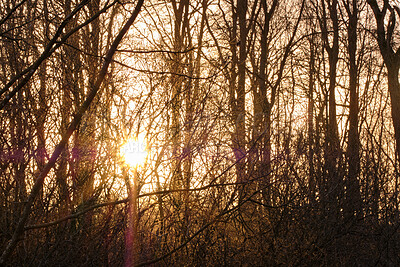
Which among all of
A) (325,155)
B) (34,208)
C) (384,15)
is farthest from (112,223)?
(384,15)

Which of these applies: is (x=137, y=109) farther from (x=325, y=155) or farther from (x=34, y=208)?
(x=325, y=155)

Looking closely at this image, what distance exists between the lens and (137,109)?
658 centimetres

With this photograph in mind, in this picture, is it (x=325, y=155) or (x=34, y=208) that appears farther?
(x=325, y=155)

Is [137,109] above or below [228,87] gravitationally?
below

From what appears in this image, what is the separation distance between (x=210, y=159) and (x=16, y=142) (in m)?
2.62

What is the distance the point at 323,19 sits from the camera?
1459 cm

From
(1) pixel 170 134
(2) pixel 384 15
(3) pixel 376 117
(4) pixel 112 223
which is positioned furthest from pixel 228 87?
(3) pixel 376 117

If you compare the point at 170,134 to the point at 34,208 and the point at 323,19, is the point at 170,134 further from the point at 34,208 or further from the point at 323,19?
the point at 323,19

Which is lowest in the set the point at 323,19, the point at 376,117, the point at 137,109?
the point at 137,109

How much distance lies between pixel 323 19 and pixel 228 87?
7.94 meters

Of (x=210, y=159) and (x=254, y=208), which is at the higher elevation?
(x=210, y=159)

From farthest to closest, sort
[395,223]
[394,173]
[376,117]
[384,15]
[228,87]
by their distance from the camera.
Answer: [376,117] → [384,15] → [394,173] → [395,223] → [228,87]

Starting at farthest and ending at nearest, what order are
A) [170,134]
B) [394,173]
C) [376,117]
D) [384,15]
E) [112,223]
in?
[376,117], [384,15], [394,173], [170,134], [112,223]

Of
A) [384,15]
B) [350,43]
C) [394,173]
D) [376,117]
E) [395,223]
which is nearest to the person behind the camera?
[395,223]
